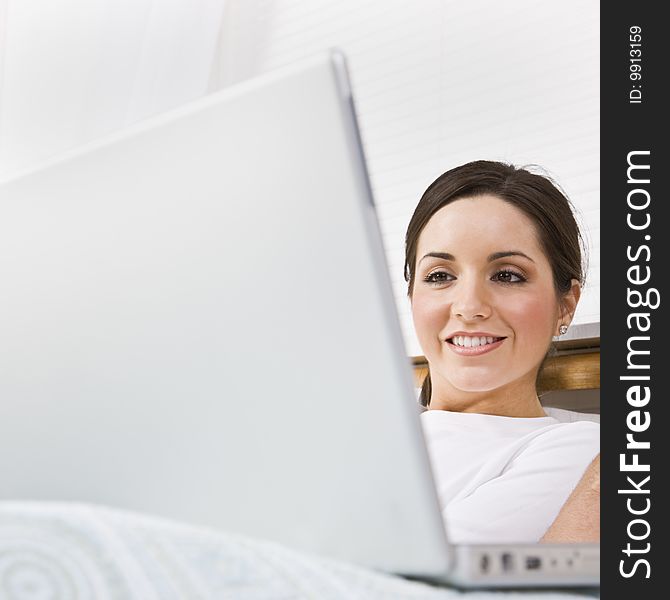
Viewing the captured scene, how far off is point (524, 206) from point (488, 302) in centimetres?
23

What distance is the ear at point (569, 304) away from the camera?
1664 mm

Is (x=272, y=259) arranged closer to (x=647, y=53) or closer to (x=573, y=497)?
(x=573, y=497)

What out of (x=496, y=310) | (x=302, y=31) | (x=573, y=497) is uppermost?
(x=302, y=31)

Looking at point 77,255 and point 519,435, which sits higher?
point 519,435

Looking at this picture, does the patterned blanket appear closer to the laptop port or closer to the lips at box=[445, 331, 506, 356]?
the laptop port

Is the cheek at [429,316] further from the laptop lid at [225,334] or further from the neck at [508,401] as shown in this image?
the laptop lid at [225,334]

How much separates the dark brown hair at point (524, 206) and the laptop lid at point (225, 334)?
1.19 metres

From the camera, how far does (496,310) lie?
62.9 inches

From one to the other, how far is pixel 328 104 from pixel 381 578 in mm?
299

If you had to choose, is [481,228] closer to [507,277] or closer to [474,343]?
[507,277]

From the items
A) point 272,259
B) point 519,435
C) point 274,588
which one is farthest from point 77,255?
point 519,435

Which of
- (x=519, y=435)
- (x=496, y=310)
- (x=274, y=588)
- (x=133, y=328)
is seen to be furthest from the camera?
(x=496, y=310)

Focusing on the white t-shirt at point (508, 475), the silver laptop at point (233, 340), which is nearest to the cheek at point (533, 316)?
the white t-shirt at point (508, 475)

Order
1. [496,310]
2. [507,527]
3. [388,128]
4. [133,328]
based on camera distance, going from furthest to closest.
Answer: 1. [388,128]
2. [496,310]
3. [507,527]
4. [133,328]
